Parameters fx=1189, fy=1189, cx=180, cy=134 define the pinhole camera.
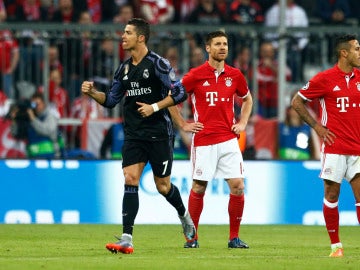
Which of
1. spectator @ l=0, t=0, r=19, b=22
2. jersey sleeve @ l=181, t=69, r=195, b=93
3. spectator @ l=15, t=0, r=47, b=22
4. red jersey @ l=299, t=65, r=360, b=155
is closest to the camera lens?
red jersey @ l=299, t=65, r=360, b=155

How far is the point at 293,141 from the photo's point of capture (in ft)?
62.9

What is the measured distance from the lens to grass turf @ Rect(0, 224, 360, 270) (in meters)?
10.8

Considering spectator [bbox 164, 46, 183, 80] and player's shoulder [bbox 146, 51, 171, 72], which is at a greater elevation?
player's shoulder [bbox 146, 51, 171, 72]

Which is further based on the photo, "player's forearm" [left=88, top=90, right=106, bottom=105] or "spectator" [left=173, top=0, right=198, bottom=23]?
"spectator" [left=173, top=0, right=198, bottom=23]

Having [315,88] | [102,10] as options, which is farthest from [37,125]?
[315,88]

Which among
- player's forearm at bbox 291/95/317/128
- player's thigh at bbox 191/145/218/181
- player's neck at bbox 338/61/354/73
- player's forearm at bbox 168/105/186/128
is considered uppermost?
player's neck at bbox 338/61/354/73

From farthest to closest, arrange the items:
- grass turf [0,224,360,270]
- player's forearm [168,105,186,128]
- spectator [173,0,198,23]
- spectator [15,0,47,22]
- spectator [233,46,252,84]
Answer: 1. spectator [173,0,198,23]
2. spectator [15,0,47,22]
3. spectator [233,46,252,84]
4. player's forearm [168,105,186,128]
5. grass turf [0,224,360,270]

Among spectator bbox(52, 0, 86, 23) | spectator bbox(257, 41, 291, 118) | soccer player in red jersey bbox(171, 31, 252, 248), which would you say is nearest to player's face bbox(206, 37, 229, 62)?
soccer player in red jersey bbox(171, 31, 252, 248)

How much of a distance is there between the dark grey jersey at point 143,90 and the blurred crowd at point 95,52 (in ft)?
21.5

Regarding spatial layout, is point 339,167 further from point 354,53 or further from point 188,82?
point 188,82

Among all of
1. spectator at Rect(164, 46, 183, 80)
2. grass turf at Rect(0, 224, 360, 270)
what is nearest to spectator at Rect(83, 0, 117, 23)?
spectator at Rect(164, 46, 183, 80)

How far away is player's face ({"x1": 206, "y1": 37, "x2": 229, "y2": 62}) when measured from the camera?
13.2 m

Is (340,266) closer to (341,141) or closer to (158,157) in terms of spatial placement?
(341,141)

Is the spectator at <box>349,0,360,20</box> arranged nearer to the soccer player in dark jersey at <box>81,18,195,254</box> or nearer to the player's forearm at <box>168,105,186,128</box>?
the player's forearm at <box>168,105,186,128</box>
